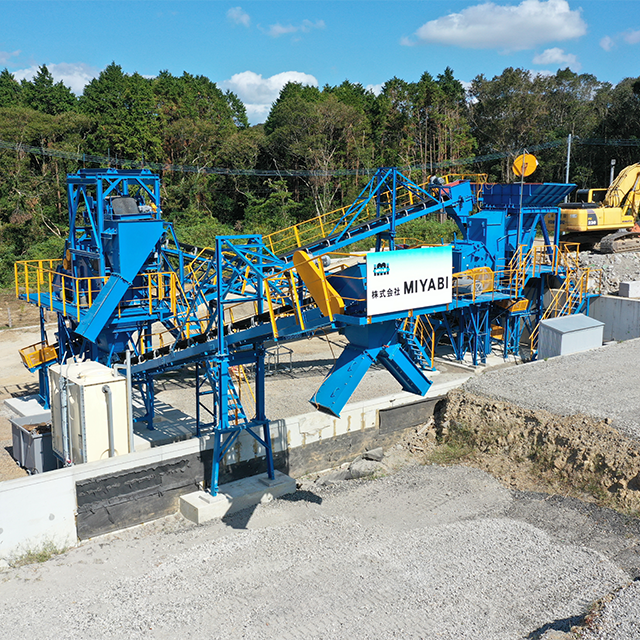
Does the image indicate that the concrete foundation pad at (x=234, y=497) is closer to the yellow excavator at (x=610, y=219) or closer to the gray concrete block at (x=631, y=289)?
the gray concrete block at (x=631, y=289)

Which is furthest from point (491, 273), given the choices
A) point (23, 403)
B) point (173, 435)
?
point (23, 403)

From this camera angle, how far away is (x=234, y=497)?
1348 centimetres

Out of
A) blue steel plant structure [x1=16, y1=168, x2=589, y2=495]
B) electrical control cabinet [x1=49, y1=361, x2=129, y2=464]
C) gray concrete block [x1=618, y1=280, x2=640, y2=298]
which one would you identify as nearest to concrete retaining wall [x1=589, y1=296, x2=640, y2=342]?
gray concrete block [x1=618, y1=280, x2=640, y2=298]

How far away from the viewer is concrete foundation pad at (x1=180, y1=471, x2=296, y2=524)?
519 inches

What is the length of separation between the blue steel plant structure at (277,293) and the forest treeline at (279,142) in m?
18.5

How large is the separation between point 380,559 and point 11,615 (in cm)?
579

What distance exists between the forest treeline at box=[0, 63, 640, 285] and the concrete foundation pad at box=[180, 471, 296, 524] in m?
28.7

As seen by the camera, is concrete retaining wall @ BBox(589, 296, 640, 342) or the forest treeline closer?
concrete retaining wall @ BBox(589, 296, 640, 342)

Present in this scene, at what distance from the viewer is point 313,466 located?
15852 mm

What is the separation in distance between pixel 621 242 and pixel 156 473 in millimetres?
23176

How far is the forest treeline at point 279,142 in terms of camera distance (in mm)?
42562

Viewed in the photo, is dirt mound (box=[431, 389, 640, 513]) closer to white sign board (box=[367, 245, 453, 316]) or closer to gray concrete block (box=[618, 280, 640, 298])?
white sign board (box=[367, 245, 453, 316])

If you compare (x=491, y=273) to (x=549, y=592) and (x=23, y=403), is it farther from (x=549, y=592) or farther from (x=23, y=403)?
(x=23, y=403)

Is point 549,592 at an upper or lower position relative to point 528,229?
lower
